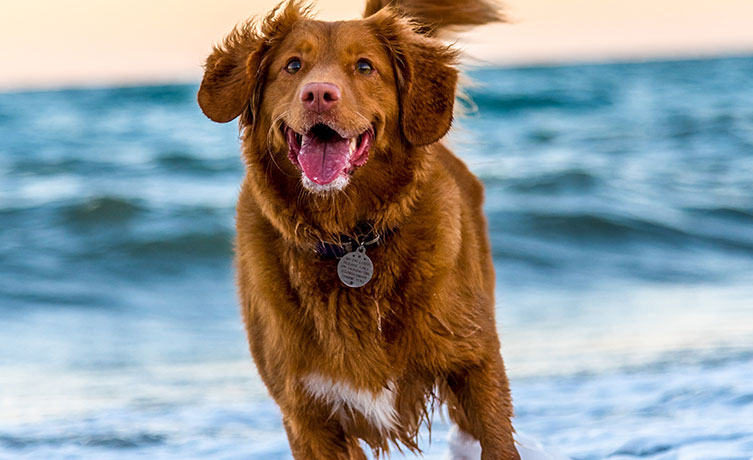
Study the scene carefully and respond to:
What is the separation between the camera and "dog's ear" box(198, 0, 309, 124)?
354 centimetres

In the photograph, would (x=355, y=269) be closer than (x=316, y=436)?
Yes

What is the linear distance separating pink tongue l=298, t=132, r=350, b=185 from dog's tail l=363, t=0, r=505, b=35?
51.6 inches

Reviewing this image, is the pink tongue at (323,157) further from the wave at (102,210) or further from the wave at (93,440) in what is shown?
the wave at (102,210)

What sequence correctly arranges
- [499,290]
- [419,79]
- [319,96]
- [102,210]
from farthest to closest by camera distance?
[102,210]
[499,290]
[419,79]
[319,96]

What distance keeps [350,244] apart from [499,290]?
4.90 metres

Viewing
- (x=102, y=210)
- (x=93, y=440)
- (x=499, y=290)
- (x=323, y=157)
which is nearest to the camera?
(x=323, y=157)

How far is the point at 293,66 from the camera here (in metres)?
3.46

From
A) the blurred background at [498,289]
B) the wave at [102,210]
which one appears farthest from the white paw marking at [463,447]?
the wave at [102,210]

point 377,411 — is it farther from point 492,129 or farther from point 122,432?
point 492,129

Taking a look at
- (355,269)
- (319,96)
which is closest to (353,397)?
(355,269)

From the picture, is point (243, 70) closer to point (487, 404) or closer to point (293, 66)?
point (293, 66)

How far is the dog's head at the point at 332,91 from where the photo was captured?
326 cm

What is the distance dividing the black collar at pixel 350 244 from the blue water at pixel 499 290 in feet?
4.70

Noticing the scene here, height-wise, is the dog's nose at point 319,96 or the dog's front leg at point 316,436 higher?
the dog's nose at point 319,96
